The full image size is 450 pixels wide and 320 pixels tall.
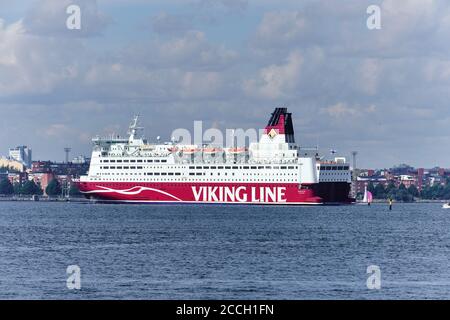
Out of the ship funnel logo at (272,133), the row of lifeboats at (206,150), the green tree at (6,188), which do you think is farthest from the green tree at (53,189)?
the ship funnel logo at (272,133)

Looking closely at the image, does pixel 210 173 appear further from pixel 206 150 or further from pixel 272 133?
pixel 272 133

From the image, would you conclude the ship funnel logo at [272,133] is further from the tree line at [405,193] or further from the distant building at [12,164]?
the distant building at [12,164]

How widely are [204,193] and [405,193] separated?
2832 inches

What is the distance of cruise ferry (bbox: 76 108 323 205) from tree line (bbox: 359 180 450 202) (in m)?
57.0

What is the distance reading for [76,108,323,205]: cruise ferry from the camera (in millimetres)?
83250

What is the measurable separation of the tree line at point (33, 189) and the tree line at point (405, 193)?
41345 millimetres

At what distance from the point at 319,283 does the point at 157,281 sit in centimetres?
424

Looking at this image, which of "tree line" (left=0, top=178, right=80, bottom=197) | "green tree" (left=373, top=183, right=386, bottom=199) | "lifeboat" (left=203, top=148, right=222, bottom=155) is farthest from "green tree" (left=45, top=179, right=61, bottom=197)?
"lifeboat" (left=203, top=148, right=222, bottom=155)

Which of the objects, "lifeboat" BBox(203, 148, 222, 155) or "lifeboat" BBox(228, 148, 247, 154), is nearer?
"lifeboat" BBox(228, 148, 247, 154)

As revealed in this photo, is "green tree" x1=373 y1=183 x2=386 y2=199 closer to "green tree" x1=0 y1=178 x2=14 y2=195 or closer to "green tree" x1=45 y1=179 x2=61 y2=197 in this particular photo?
"green tree" x1=45 y1=179 x2=61 y2=197

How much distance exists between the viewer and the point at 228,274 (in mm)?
30594

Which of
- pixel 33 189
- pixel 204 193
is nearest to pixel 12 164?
pixel 33 189

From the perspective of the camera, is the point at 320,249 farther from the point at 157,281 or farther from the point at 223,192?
the point at 223,192
